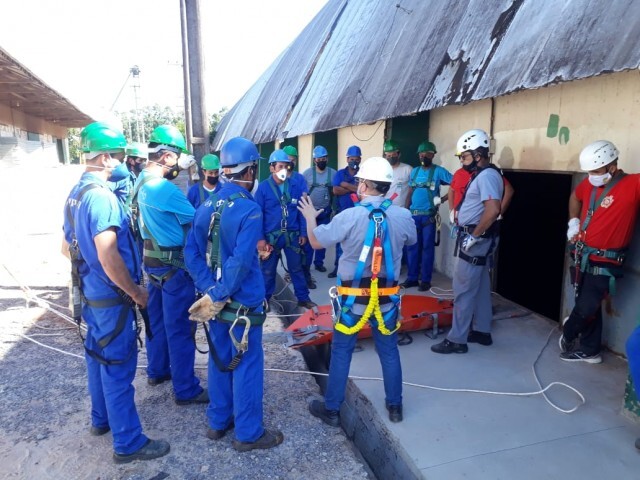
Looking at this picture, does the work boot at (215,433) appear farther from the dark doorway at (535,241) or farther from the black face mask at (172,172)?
the dark doorway at (535,241)

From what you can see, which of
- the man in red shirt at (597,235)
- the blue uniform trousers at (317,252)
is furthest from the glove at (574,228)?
the blue uniform trousers at (317,252)

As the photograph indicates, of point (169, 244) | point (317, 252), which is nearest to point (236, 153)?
point (169, 244)

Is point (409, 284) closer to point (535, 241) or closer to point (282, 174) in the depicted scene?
point (535, 241)

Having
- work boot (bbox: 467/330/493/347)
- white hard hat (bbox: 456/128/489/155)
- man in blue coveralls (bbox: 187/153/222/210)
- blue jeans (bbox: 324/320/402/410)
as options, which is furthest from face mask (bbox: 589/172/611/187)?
man in blue coveralls (bbox: 187/153/222/210)

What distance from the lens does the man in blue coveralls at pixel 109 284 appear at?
9.08 feet

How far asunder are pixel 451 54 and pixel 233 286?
11.5 ft

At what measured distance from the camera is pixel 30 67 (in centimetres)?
778

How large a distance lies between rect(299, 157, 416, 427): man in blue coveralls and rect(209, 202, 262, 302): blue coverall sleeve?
0.43 meters

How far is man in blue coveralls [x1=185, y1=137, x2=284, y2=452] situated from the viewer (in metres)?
2.80

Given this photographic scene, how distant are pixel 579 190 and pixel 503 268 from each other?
260cm

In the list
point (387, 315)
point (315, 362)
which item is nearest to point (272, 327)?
point (315, 362)

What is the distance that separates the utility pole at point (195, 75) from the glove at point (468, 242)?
4.59 m

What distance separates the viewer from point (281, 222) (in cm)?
561

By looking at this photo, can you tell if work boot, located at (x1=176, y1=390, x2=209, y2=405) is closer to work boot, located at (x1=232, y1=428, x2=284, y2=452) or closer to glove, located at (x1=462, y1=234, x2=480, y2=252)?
work boot, located at (x1=232, y1=428, x2=284, y2=452)
